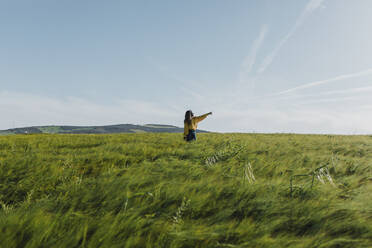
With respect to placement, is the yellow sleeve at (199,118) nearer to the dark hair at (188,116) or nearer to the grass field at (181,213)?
the dark hair at (188,116)

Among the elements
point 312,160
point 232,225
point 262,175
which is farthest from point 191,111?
point 232,225

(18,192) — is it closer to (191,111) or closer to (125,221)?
(125,221)

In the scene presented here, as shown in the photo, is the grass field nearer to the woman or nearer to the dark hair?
the woman

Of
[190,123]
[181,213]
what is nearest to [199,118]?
[190,123]

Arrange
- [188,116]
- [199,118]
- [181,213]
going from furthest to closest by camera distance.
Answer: [188,116] < [199,118] < [181,213]

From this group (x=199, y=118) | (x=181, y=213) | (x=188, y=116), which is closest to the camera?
(x=181, y=213)

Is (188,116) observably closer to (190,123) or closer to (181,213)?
(190,123)

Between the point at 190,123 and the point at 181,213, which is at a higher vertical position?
the point at 190,123

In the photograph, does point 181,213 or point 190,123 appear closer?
point 181,213

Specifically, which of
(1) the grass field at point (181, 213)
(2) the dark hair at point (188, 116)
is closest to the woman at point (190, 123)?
(2) the dark hair at point (188, 116)

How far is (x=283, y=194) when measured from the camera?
234 centimetres

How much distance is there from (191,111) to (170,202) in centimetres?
852

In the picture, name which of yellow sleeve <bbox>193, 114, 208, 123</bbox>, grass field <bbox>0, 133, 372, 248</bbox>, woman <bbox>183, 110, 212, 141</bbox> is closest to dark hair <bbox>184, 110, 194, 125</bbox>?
woman <bbox>183, 110, 212, 141</bbox>

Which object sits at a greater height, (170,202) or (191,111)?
(191,111)
